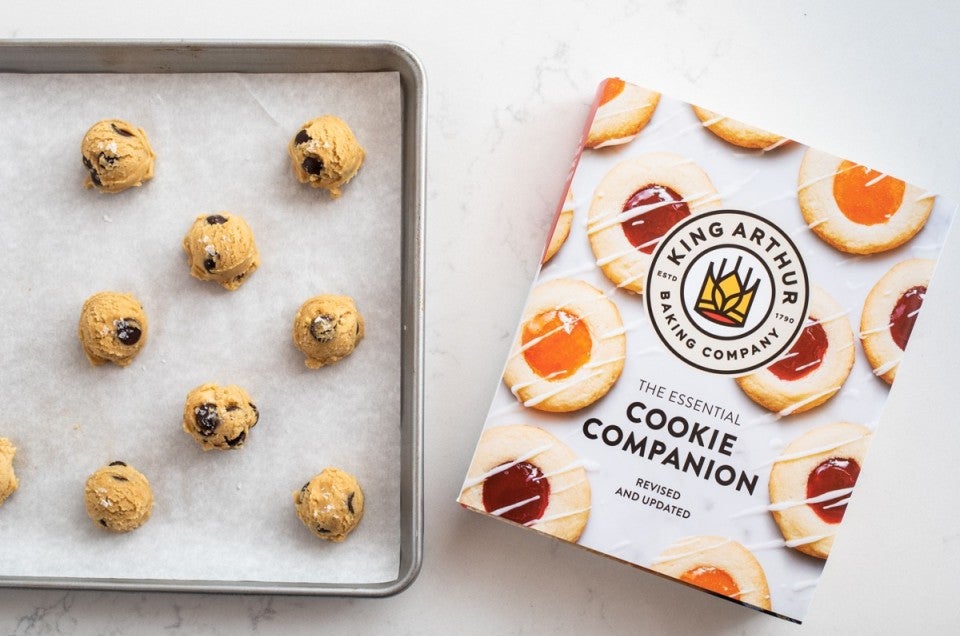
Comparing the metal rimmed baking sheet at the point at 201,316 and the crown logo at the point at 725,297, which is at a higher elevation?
the crown logo at the point at 725,297

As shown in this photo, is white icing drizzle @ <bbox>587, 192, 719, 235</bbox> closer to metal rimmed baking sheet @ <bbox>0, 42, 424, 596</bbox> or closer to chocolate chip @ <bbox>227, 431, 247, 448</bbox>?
metal rimmed baking sheet @ <bbox>0, 42, 424, 596</bbox>

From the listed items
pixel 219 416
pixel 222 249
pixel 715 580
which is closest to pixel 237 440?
pixel 219 416

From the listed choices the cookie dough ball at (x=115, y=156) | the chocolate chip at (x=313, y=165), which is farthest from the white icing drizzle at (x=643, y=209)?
the cookie dough ball at (x=115, y=156)

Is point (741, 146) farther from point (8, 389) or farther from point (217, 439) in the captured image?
point (8, 389)

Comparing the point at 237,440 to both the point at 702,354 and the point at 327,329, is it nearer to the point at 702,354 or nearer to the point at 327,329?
the point at 327,329

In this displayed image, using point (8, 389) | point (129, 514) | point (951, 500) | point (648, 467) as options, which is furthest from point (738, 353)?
point (8, 389)

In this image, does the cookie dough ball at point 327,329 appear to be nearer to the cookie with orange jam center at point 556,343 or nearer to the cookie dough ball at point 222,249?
the cookie dough ball at point 222,249

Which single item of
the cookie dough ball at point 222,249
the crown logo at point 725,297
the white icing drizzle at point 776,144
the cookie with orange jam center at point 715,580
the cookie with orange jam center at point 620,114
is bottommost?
the cookie with orange jam center at point 715,580
